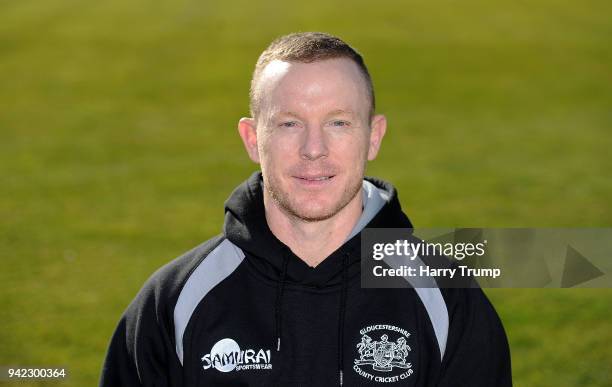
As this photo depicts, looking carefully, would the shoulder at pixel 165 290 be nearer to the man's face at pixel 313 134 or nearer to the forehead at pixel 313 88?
the man's face at pixel 313 134

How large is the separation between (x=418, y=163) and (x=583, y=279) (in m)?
5.77

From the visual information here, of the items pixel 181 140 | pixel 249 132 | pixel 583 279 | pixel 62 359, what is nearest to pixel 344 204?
pixel 249 132

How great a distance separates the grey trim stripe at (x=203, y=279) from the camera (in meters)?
3.42

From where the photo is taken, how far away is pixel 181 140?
18328 mm

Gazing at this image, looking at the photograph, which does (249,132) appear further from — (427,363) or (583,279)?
(583,279)

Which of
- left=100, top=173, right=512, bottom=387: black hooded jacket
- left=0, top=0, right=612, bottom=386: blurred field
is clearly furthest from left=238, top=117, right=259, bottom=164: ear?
left=0, top=0, right=612, bottom=386: blurred field

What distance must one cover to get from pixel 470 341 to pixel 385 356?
31cm

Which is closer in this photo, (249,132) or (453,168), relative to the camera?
(249,132)

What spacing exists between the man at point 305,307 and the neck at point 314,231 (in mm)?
77

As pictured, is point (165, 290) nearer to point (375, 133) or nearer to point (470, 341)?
point (375, 133)

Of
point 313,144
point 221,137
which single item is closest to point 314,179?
point 313,144

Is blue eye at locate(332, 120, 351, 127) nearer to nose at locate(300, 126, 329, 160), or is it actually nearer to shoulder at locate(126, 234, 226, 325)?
nose at locate(300, 126, 329, 160)

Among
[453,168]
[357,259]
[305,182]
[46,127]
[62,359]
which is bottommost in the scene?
[62,359]

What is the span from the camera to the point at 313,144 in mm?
3365
